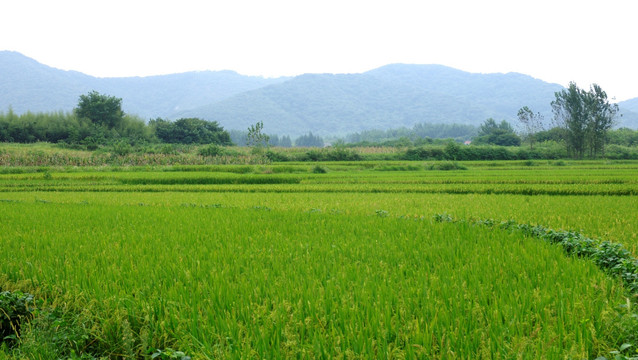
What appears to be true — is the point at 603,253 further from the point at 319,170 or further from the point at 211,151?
the point at 211,151

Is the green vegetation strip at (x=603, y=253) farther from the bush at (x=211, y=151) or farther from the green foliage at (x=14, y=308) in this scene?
the bush at (x=211, y=151)

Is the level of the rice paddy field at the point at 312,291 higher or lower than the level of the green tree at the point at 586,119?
lower

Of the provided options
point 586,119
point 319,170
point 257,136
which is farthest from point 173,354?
point 586,119

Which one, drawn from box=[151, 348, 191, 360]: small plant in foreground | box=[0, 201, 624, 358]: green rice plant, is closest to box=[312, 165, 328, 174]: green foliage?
box=[0, 201, 624, 358]: green rice plant

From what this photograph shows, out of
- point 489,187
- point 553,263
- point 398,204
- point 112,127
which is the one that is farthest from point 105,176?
point 112,127

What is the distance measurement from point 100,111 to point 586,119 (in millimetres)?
63080

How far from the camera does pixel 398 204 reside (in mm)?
10250

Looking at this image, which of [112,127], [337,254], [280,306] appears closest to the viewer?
[280,306]

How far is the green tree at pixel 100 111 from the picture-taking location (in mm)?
53812

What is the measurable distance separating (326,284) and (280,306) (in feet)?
2.15

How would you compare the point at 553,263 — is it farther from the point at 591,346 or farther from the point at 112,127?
the point at 112,127

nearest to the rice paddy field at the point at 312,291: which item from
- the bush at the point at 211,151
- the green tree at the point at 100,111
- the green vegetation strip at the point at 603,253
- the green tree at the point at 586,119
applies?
the green vegetation strip at the point at 603,253

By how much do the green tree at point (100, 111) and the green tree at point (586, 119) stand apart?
58.3 m

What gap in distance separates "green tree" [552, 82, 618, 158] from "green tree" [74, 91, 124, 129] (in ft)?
191
